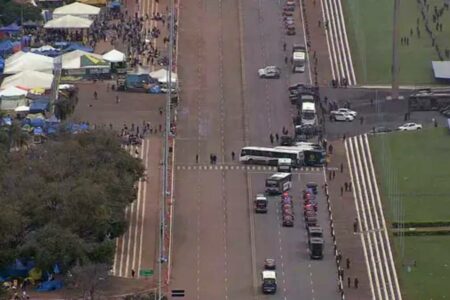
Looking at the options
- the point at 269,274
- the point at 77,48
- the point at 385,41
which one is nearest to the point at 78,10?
the point at 77,48

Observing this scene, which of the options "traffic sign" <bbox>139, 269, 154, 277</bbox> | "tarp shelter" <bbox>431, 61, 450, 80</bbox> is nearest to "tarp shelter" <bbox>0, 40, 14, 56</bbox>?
"tarp shelter" <bbox>431, 61, 450, 80</bbox>

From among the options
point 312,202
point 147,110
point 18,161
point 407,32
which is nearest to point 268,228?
point 312,202

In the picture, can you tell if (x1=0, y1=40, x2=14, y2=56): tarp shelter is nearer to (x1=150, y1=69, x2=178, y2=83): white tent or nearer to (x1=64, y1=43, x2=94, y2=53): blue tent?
(x1=64, y1=43, x2=94, y2=53): blue tent

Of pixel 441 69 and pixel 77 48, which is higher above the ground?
pixel 77 48

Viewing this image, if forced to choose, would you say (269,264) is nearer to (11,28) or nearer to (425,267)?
(425,267)

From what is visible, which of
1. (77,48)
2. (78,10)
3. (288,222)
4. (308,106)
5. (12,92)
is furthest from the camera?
(78,10)
